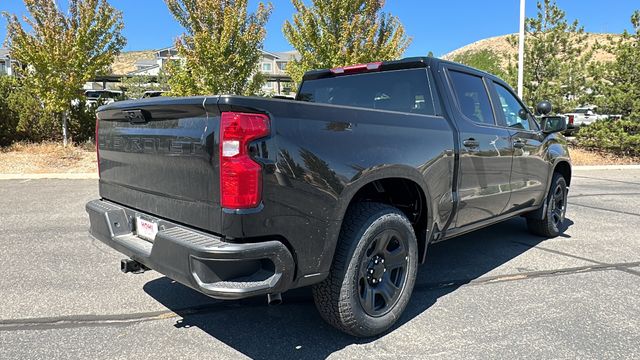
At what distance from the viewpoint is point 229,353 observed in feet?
9.55

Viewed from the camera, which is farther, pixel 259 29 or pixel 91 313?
pixel 259 29

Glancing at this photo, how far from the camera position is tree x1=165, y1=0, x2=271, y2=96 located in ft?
41.0

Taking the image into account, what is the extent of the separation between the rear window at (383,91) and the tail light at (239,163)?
1.92 meters

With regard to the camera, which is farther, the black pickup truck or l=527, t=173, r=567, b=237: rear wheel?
l=527, t=173, r=567, b=237: rear wheel

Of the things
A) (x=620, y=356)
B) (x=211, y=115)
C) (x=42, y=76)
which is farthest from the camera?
(x=42, y=76)

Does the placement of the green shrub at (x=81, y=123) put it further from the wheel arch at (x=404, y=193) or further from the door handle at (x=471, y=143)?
the door handle at (x=471, y=143)

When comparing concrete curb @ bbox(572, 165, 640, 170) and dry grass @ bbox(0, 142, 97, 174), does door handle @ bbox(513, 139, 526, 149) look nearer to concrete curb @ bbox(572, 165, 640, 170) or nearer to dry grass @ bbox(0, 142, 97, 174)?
dry grass @ bbox(0, 142, 97, 174)

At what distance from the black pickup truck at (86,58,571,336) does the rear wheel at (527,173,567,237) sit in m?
1.63

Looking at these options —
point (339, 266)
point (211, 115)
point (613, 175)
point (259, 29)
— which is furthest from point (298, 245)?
point (613, 175)

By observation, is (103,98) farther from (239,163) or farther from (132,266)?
(239,163)

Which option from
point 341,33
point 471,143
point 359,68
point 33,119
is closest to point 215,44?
point 341,33

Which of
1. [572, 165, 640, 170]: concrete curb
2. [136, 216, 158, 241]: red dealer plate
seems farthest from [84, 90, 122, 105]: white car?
[572, 165, 640, 170]: concrete curb

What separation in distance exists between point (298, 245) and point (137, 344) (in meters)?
1.35

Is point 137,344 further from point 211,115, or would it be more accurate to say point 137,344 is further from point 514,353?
point 514,353
